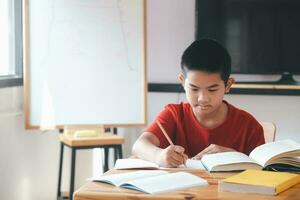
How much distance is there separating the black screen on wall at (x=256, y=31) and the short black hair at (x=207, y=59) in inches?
52.0

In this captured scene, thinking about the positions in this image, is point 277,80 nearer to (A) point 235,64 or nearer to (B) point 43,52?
(A) point 235,64

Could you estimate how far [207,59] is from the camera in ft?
5.67

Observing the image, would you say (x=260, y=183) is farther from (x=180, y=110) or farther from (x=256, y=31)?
(x=256, y=31)

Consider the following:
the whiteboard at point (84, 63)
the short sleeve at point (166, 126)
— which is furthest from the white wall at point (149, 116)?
the short sleeve at point (166, 126)

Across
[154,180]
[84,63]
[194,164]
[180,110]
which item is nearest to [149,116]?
[84,63]

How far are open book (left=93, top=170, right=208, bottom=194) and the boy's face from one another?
16.2 inches

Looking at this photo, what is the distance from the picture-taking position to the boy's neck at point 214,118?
1.83 metres

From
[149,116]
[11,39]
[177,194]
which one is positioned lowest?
[149,116]

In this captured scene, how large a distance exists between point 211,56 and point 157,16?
5.32 feet

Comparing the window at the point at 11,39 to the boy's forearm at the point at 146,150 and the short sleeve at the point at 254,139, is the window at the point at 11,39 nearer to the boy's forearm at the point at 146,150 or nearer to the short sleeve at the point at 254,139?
the boy's forearm at the point at 146,150

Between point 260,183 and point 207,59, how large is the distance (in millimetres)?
676

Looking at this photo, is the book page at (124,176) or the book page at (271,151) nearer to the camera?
the book page at (124,176)

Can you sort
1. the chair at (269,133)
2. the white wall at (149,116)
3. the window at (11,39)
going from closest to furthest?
the chair at (269,133), the white wall at (149,116), the window at (11,39)

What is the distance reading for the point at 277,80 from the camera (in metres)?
3.09
